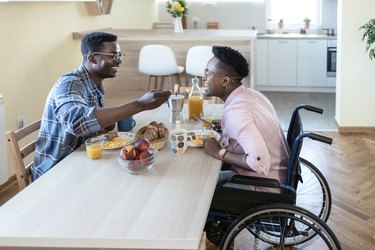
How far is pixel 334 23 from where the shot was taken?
308 inches

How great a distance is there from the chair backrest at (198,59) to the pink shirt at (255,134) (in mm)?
2614

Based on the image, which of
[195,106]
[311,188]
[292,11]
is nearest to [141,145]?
[195,106]

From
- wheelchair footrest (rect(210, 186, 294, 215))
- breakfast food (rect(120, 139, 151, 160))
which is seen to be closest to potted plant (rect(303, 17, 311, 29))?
wheelchair footrest (rect(210, 186, 294, 215))

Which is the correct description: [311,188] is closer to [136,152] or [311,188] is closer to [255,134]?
[255,134]

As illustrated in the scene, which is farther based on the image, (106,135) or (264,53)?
(264,53)

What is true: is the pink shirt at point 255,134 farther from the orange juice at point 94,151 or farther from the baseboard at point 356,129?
the baseboard at point 356,129

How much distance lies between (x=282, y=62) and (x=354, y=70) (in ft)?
8.25

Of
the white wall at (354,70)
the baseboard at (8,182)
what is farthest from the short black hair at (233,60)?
the white wall at (354,70)

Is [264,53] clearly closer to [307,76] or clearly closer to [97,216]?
[307,76]

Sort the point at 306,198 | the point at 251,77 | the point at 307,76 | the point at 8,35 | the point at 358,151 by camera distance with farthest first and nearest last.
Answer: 1. the point at 307,76
2. the point at 251,77
3. the point at 358,151
4. the point at 8,35
5. the point at 306,198

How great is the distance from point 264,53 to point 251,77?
2.59 m

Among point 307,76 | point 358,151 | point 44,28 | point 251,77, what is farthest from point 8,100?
point 307,76

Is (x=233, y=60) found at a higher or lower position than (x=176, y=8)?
lower

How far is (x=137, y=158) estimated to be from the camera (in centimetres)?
195
